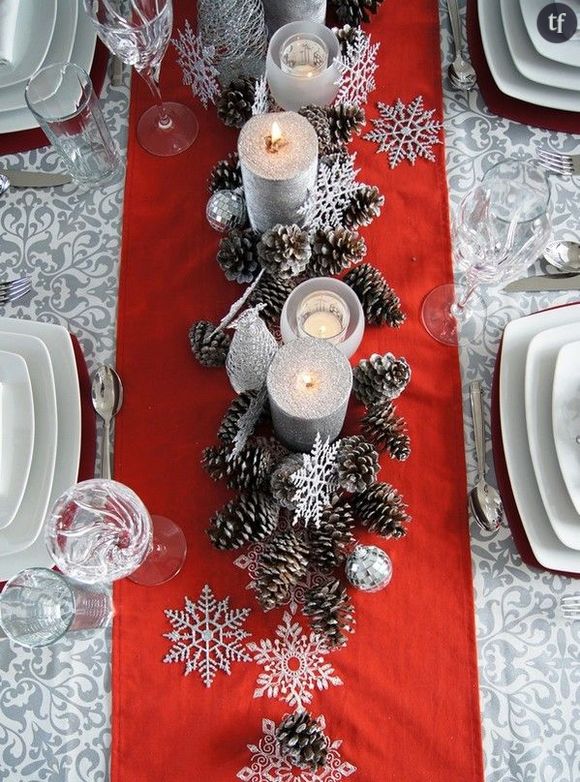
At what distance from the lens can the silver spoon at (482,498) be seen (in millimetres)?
808

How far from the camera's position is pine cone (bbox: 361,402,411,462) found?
811 millimetres

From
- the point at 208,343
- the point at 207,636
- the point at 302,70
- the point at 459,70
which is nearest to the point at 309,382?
the point at 208,343

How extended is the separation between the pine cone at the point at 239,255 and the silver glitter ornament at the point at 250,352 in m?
0.10

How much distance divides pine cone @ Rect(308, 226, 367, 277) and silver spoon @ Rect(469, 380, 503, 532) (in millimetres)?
226

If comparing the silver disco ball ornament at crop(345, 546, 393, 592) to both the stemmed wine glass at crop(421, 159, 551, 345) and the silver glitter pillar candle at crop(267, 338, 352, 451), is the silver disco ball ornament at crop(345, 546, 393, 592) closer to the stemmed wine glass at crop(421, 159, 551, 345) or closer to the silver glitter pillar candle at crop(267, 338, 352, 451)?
the silver glitter pillar candle at crop(267, 338, 352, 451)

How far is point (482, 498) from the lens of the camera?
81 cm

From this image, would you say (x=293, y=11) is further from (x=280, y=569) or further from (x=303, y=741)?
(x=303, y=741)

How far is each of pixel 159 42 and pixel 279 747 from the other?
746 millimetres

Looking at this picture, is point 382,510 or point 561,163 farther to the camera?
point 561,163

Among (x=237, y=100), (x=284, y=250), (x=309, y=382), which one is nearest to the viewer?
(x=309, y=382)

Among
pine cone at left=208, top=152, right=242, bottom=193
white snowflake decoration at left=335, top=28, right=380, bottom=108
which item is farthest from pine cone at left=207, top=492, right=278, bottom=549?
white snowflake decoration at left=335, top=28, right=380, bottom=108

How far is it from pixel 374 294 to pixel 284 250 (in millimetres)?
115

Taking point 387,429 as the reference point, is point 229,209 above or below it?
above

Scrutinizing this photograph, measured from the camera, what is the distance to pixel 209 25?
0.91 m
